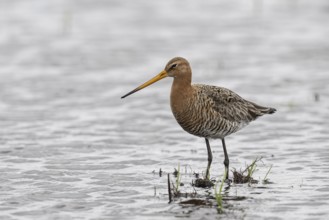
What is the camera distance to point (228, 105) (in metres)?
10.6

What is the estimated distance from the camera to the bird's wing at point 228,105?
10453mm

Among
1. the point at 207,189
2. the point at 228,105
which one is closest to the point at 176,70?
the point at 228,105

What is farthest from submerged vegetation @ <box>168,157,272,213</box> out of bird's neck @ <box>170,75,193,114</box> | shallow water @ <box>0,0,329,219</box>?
bird's neck @ <box>170,75,193,114</box>

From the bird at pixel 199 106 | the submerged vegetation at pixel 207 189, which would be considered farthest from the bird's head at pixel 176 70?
the submerged vegetation at pixel 207 189

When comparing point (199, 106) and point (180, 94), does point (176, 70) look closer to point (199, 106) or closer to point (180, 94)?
point (180, 94)

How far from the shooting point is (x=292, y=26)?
68.4 feet

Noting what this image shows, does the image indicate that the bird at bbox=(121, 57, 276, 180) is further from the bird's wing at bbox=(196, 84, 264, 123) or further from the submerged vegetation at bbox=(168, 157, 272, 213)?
the submerged vegetation at bbox=(168, 157, 272, 213)

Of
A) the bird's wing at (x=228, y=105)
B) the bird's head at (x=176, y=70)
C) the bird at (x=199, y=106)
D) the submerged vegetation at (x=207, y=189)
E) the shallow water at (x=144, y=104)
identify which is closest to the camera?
the submerged vegetation at (x=207, y=189)

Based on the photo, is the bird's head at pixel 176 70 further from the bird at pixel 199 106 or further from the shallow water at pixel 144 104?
the shallow water at pixel 144 104

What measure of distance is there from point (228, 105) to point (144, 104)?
14.3 ft

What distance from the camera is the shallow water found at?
9.43 metres

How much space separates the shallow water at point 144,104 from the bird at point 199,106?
63 cm

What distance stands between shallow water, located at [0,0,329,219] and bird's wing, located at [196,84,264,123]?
0.69 meters

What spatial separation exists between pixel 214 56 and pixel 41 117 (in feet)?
18.3
